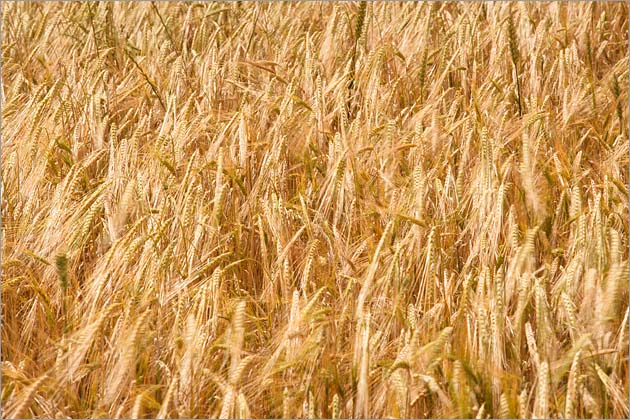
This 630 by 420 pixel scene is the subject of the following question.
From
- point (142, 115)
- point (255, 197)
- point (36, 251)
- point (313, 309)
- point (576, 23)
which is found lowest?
point (313, 309)

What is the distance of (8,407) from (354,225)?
865mm

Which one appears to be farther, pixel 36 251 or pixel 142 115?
pixel 142 115

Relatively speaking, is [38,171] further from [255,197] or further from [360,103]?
[360,103]

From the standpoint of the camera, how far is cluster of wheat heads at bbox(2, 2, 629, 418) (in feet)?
5.46

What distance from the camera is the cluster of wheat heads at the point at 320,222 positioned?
1664 millimetres

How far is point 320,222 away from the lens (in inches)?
83.1

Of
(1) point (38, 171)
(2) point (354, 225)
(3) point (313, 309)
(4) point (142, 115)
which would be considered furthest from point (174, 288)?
(4) point (142, 115)

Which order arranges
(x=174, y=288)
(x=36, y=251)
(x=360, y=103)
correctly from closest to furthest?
(x=174, y=288) → (x=36, y=251) → (x=360, y=103)

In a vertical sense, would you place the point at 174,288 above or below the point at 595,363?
above

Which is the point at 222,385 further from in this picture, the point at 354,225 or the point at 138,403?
the point at 354,225

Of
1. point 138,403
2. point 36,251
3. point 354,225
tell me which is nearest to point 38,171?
point 36,251

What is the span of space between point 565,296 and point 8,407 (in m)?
1.02

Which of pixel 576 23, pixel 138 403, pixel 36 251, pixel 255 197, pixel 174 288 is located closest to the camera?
pixel 138 403

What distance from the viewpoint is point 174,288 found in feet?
6.21
